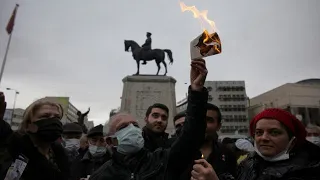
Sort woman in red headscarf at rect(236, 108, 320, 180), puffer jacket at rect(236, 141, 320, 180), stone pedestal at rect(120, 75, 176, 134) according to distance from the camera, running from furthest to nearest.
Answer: stone pedestal at rect(120, 75, 176, 134), woman in red headscarf at rect(236, 108, 320, 180), puffer jacket at rect(236, 141, 320, 180)

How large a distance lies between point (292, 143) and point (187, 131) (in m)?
0.77

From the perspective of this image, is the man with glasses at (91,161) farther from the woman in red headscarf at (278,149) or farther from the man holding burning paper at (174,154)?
the woman in red headscarf at (278,149)

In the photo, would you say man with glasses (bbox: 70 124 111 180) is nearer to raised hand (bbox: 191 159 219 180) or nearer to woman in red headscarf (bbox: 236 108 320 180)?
woman in red headscarf (bbox: 236 108 320 180)

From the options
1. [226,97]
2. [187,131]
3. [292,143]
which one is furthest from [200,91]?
[226,97]

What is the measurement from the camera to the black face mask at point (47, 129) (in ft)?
7.59

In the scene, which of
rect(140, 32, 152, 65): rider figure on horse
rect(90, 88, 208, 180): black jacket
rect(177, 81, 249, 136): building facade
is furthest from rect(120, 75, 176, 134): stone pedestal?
rect(177, 81, 249, 136): building facade

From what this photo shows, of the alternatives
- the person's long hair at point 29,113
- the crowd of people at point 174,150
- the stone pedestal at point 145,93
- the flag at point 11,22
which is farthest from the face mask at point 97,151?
the flag at point 11,22

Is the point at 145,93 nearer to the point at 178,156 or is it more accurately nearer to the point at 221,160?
the point at 221,160

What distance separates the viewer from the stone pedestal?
52.6 feet

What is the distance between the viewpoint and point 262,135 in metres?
2.17

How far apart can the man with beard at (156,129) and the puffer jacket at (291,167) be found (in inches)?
62.5

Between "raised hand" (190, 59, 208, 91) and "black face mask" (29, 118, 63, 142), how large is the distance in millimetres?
1147

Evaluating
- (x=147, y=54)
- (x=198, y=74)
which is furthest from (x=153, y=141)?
(x=147, y=54)

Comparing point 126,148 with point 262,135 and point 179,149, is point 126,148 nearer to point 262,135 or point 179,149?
point 179,149
